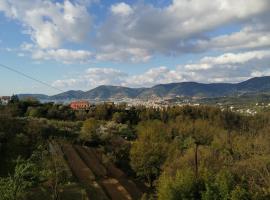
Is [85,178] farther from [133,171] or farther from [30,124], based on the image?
[30,124]

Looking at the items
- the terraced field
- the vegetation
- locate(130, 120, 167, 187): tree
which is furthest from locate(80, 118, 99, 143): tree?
locate(130, 120, 167, 187): tree

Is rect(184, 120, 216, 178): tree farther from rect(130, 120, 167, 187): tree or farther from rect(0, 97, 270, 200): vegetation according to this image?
rect(130, 120, 167, 187): tree

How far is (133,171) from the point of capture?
69750 mm

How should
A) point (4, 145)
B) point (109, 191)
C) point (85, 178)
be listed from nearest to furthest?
point (109, 191) → point (85, 178) → point (4, 145)

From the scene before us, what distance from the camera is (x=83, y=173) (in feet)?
200

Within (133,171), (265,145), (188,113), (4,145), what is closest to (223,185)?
(133,171)

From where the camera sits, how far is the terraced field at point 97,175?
51.8m

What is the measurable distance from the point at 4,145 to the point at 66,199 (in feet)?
89.1

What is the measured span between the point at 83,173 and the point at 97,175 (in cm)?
242

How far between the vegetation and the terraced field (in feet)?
2.15

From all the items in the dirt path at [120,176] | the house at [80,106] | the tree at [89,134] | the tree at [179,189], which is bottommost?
the dirt path at [120,176]

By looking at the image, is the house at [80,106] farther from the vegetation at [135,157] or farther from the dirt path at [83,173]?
the dirt path at [83,173]

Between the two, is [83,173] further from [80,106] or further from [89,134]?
[80,106]

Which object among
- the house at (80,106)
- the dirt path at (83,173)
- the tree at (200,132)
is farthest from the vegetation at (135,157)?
the house at (80,106)
